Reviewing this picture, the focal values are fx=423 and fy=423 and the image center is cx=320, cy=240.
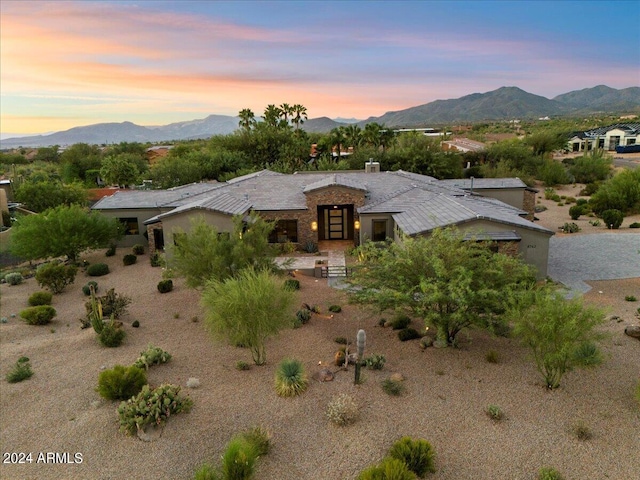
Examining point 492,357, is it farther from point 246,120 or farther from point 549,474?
point 246,120

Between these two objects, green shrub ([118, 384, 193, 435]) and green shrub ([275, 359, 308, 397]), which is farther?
green shrub ([275, 359, 308, 397])

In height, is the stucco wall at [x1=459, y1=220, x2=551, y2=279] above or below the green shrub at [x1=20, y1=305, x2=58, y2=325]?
above

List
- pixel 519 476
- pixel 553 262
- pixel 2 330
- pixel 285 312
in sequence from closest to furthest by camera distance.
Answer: pixel 519 476
pixel 285 312
pixel 2 330
pixel 553 262

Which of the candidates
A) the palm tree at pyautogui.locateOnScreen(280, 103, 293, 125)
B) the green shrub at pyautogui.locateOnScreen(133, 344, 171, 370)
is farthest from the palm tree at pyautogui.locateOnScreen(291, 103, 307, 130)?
the green shrub at pyautogui.locateOnScreen(133, 344, 171, 370)

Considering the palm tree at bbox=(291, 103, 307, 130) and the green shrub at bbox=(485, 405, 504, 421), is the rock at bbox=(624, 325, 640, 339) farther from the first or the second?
the palm tree at bbox=(291, 103, 307, 130)

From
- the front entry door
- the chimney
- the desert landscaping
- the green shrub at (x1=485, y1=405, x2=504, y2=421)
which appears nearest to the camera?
the desert landscaping

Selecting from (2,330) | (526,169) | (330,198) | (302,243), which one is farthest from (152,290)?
(526,169)

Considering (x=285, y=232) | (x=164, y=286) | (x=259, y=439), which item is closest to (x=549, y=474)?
(x=259, y=439)

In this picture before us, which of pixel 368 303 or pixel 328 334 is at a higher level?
pixel 368 303

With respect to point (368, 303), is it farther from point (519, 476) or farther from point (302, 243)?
point (302, 243)
